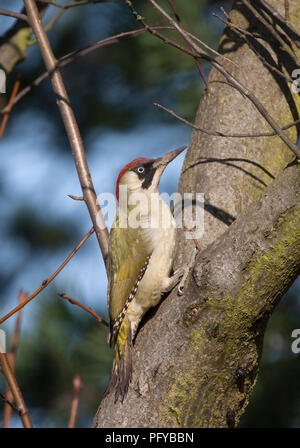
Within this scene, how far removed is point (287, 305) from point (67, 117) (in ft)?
6.19

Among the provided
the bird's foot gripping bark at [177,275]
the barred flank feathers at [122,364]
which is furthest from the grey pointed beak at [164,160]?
the barred flank feathers at [122,364]

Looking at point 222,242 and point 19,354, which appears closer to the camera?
point 222,242

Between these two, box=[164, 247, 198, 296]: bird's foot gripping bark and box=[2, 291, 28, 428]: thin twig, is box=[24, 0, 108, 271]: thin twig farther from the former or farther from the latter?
box=[2, 291, 28, 428]: thin twig

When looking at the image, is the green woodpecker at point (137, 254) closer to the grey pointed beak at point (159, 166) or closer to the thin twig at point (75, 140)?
the grey pointed beak at point (159, 166)

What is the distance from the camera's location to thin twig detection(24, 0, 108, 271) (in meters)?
2.75

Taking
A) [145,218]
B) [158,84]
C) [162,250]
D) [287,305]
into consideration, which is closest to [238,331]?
[162,250]

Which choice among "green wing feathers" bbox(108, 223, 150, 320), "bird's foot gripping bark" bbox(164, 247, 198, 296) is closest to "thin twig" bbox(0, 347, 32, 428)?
"bird's foot gripping bark" bbox(164, 247, 198, 296)

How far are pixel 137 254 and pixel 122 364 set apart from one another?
79 centimetres

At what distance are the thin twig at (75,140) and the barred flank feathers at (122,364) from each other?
1.35 feet

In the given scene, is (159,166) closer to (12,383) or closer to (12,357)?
(12,357)

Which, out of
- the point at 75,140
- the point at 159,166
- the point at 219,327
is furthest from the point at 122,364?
the point at 159,166

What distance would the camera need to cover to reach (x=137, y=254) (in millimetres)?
3172

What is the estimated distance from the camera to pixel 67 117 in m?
2.86
